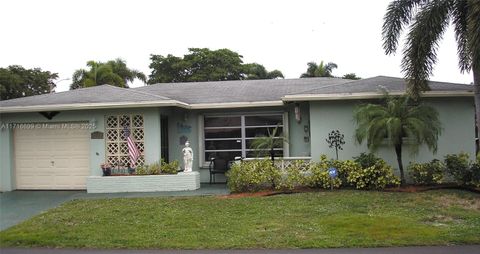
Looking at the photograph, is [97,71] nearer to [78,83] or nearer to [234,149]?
[78,83]

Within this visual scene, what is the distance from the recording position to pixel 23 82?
116 feet

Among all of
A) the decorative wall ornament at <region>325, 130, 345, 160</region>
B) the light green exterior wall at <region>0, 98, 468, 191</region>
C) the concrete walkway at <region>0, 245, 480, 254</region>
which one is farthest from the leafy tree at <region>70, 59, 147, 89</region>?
the concrete walkway at <region>0, 245, 480, 254</region>

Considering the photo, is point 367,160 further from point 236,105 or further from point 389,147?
point 236,105

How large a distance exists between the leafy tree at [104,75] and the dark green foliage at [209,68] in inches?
164

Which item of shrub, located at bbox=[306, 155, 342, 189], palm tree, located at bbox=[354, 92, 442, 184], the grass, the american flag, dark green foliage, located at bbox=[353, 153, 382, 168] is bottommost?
the grass

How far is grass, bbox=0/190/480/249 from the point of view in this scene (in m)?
7.59

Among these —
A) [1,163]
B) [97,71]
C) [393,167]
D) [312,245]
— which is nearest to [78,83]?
[97,71]

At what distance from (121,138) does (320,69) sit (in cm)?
2459

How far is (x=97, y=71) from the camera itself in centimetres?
3231

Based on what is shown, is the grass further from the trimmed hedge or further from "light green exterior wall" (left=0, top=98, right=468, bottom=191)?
"light green exterior wall" (left=0, top=98, right=468, bottom=191)

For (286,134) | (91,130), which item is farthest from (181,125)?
(286,134)

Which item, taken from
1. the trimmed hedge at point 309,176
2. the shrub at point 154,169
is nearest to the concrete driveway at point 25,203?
the shrub at point 154,169

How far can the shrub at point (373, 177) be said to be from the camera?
12.1 metres

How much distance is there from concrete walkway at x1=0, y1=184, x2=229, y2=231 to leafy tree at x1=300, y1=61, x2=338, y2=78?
23.4 metres
